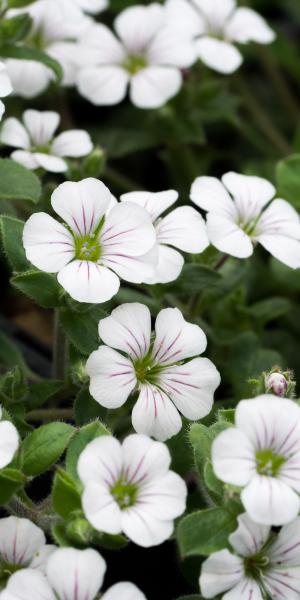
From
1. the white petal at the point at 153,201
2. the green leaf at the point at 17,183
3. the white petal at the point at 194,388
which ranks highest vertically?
the white petal at the point at 153,201

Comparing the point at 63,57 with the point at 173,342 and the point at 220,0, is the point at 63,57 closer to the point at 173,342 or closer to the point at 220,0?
the point at 220,0

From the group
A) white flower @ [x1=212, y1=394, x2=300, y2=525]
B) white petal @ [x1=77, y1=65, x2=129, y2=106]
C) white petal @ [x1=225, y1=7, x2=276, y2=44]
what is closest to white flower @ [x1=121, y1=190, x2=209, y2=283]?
white flower @ [x1=212, y1=394, x2=300, y2=525]

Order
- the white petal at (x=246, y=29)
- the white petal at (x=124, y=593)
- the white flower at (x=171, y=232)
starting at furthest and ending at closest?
the white petal at (x=246, y=29) < the white flower at (x=171, y=232) < the white petal at (x=124, y=593)

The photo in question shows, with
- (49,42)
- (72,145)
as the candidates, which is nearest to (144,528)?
(72,145)

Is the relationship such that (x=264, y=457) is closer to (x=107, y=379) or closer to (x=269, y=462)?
(x=269, y=462)

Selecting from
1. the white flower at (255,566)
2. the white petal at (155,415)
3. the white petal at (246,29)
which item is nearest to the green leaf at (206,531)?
the white flower at (255,566)

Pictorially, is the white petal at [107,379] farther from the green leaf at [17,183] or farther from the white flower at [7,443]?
the green leaf at [17,183]

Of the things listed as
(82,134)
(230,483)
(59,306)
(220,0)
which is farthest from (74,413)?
(220,0)

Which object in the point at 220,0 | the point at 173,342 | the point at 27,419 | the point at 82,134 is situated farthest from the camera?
the point at 220,0
